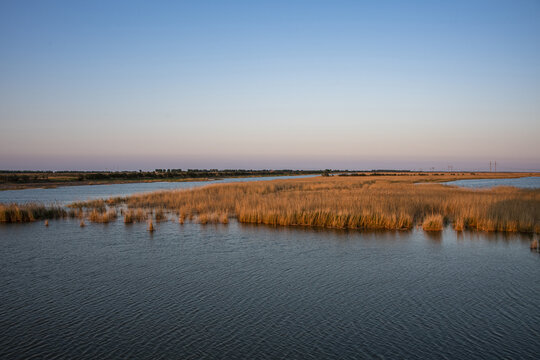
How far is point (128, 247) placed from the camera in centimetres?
1209

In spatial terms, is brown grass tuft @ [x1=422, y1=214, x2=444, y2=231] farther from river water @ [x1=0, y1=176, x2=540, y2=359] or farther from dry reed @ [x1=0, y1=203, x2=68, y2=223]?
dry reed @ [x1=0, y1=203, x2=68, y2=223]

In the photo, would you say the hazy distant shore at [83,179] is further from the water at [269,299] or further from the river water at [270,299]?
the water at [269,299]

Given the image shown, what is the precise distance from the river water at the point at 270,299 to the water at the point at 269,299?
0.10ft

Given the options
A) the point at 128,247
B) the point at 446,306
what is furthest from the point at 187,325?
the point at 128,247

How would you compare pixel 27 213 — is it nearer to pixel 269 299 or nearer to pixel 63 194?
pixel 269 299

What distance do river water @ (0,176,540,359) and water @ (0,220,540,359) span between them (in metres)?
0.03

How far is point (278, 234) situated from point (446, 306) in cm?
796

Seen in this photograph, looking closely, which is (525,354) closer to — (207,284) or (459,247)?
(207,284)

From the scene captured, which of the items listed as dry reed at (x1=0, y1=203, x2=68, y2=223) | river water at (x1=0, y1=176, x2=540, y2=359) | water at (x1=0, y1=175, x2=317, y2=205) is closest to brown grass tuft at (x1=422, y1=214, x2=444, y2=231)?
river water at (x1=0, y1=176, x2=540, y2=359)

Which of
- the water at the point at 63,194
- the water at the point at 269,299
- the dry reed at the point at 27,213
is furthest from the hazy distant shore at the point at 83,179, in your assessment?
the water at the point at 269,299

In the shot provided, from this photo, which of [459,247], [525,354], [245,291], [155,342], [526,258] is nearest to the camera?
[525,354]

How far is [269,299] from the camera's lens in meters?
7.43

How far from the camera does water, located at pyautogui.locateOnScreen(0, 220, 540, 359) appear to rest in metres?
5.50

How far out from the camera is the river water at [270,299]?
18.0ft
